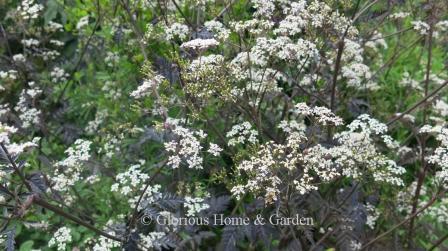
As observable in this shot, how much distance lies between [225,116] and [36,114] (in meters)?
1.52

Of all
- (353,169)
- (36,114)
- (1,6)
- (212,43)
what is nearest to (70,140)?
(36,114)

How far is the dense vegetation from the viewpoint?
3.08 metres

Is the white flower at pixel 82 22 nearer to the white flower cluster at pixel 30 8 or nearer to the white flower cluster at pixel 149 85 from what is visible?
the white flower cluster at pixel 30 8

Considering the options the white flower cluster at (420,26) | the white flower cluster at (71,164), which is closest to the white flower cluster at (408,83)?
the white flower cluster at (420,26)

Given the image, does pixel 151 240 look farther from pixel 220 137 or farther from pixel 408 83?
pixel 408 83

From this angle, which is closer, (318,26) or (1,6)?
(318,26)

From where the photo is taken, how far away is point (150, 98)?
4.07 metres

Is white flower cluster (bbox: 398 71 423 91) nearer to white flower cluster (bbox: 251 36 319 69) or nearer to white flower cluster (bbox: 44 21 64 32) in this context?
white flower cluster (bbox: 251 36 319 69)

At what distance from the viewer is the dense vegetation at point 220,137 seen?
3084 mm

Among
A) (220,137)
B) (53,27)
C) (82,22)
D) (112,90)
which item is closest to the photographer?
(220,137)

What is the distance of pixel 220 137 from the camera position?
3.57 m

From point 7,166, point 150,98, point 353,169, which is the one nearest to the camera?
point 7,166

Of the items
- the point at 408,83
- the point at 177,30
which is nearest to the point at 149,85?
the point at 177,30

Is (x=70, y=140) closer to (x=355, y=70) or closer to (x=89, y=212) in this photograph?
(x=89, y=212)
